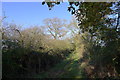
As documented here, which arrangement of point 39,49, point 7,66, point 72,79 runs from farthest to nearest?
point 39,49
point 72,79
point 7,66

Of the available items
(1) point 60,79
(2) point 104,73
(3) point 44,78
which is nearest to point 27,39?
(3) point 44,78

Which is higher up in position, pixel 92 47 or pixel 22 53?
pixel 92 47

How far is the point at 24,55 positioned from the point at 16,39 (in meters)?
0.84

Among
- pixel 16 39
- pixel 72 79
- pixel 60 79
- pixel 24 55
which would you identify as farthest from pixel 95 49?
pixel 16 39

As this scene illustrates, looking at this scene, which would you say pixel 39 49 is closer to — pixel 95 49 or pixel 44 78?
pixel 44 78

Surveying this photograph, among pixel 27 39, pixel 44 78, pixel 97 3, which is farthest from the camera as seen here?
pixel 27 39

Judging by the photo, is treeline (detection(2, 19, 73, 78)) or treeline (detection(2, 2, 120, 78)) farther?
treeline (detection(2, 19, 73, 78))

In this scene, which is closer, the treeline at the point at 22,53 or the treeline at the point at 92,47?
the treeline at the point at 92,47

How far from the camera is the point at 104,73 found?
16.0 ft

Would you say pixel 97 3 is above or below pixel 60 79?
above

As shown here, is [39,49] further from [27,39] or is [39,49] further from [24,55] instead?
[24,55]

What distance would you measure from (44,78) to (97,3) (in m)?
4.53

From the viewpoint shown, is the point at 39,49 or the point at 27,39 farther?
the point at 39,49

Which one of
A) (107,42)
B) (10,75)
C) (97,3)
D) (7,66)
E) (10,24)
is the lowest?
(10,75)
